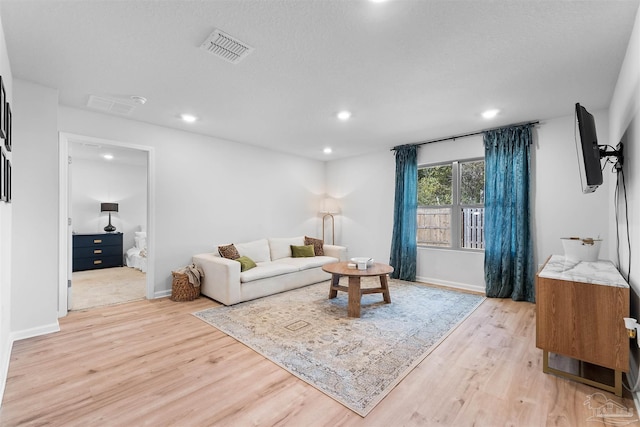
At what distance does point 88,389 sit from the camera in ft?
6.52

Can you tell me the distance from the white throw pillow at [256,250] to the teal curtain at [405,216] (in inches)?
88.5

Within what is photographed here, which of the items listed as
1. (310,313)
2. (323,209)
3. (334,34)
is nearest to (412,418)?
(310,313)

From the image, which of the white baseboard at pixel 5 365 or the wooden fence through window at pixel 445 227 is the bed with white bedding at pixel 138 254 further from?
the wooden fence through window at pixel 445 227

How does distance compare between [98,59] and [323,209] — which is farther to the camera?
[323,209]

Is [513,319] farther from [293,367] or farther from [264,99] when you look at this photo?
[264,99]

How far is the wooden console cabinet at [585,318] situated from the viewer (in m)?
1.89

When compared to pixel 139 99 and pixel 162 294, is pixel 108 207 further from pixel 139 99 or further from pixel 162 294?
pixel 139 99

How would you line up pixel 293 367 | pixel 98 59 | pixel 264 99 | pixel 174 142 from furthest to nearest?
pixel 174 142 → pixel 264 99 → pixel 98 59 → pixel 293 367

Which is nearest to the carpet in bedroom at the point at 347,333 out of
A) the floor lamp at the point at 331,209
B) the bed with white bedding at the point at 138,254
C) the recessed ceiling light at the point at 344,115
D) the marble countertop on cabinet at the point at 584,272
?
the marble countertop on cabinet at the point at 584,272

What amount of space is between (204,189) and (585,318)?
4604mm

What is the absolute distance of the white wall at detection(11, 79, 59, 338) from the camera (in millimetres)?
2770

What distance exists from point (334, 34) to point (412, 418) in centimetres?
254

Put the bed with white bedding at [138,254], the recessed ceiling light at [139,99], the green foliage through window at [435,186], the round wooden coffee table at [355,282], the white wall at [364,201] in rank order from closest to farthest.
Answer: the recessed ceiling light at [139,99] → the round wooden coffee table at [355,282] → the green foliage through window at [435,186] → the white wall at [364,201] → the bed with white bedding at [138,254]

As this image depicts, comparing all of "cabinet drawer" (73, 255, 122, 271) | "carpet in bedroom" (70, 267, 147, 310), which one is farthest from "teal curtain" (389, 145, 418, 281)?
"cabinet drawer" (73, 255, 122, 271)
